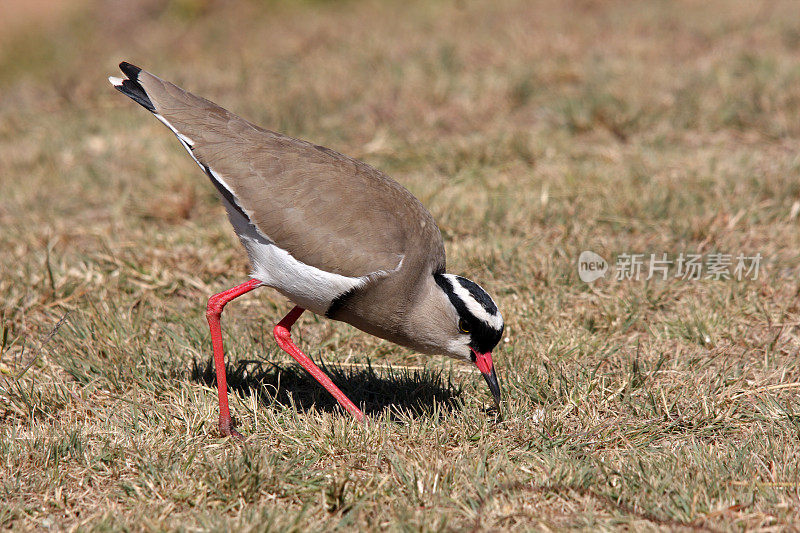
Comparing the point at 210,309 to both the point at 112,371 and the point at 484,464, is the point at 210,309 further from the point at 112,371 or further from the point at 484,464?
the point at 484,464

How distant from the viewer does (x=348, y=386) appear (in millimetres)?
4344

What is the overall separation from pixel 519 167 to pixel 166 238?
9.85 ft

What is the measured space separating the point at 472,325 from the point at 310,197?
1.02 metres

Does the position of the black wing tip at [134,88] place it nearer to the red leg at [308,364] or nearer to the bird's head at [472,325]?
the red leg at [308,364]

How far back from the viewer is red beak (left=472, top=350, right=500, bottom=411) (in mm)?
3881

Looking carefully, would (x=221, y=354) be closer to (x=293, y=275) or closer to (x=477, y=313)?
(x=293, y=275)

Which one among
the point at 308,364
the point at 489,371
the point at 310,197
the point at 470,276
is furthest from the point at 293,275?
the point at 470,276

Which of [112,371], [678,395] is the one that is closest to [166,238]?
[112,371]

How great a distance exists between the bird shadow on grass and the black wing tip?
1.45m

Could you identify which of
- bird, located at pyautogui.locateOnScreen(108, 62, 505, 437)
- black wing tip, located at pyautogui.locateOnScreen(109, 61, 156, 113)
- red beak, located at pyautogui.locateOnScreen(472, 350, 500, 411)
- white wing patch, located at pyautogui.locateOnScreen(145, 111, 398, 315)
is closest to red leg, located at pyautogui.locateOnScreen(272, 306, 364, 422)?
bird, located at pyautogui.locateOnScreen(108, 62, 505, 437)

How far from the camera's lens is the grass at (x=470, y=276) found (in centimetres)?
336

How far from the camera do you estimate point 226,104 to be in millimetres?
8703

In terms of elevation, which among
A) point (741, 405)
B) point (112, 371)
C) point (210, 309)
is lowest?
point (741, 405)

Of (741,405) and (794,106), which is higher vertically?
(794,106)
